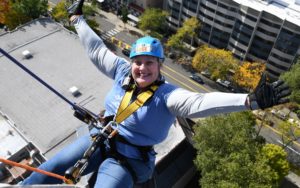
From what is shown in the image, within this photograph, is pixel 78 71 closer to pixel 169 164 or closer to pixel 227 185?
pixel 169 164

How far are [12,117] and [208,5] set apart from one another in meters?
25.9

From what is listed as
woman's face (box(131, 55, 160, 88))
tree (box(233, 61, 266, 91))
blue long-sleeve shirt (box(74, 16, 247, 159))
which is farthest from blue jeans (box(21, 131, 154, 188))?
tree (box(233, 61, 266, 91))

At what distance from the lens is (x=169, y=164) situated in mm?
22109

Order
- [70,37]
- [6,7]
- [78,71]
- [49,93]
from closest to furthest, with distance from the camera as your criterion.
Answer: [49,93] → [78,71] → [70,37] → [6,7]

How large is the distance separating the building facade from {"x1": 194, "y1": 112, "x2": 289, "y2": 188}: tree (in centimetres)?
1489

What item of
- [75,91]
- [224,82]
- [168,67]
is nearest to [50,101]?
[75,91]

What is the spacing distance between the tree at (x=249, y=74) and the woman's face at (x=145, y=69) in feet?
96.6

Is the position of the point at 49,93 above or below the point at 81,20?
below

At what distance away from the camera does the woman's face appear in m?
6.57

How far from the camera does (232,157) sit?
20.8 m

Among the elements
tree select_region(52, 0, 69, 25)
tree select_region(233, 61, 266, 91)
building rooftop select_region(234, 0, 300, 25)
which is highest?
building rooftop select_region(234, 0, 300, 25)

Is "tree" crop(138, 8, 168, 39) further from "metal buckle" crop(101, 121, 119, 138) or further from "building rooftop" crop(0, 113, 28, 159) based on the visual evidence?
"metal buckle" crop(101, 121, 119, 138)

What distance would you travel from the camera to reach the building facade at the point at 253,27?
3403 cm

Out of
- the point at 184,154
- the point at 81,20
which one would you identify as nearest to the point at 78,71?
the point at 184,154
